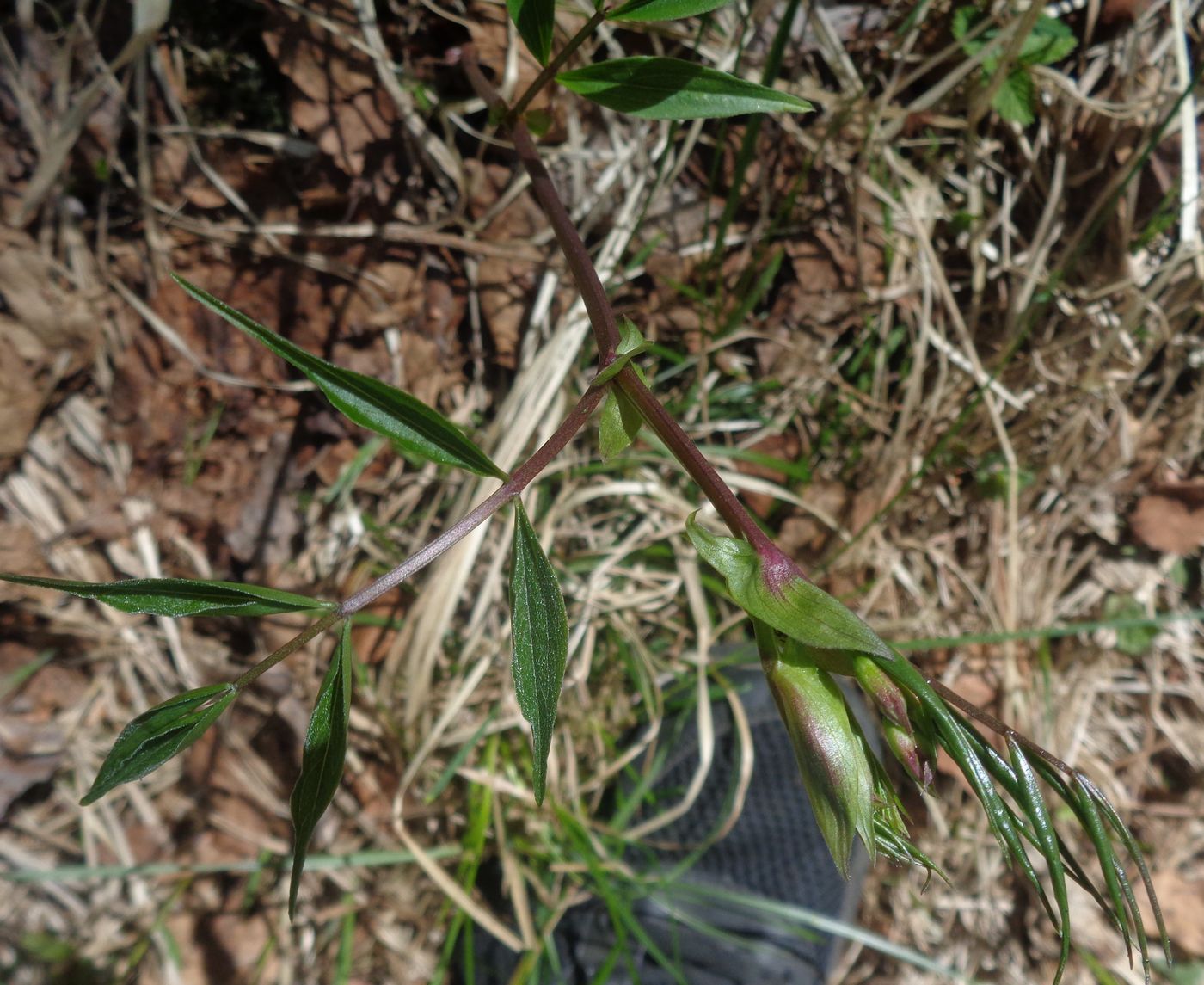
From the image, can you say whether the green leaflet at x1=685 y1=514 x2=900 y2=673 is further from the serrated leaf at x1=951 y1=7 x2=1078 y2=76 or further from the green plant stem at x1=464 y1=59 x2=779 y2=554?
the serrated leaf at x1=951 y1=7 x2=1078 y2=76

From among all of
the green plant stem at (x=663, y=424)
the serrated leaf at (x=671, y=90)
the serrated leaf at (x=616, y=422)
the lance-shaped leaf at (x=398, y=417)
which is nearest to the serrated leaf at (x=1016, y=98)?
the serrated leaf at (x=671, y=90)

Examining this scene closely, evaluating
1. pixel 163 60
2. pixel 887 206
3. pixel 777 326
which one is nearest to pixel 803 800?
pixel 777 326

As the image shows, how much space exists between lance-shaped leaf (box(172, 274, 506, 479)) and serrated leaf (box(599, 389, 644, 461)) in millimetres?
89

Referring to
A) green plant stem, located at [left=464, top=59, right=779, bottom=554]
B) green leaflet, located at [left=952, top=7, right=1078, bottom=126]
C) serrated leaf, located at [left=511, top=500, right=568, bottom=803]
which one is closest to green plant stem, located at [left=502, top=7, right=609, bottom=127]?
green plant stem, located at [left=464, top=59, right=779, bottom=554]

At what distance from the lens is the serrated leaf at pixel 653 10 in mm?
756

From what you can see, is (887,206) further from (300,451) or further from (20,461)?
(20,461)

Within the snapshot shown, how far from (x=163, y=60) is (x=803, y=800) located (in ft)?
6.56

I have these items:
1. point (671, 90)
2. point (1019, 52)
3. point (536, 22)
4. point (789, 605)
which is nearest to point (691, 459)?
point (789, 605)

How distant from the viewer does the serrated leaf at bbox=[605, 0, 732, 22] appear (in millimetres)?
756

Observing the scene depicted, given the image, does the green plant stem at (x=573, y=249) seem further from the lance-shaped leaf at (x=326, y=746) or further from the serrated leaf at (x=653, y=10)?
the lance-shaped leaf at (x=326, y=746)

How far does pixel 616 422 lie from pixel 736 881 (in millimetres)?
1715

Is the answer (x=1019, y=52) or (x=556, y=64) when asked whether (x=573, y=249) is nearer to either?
(x=556, y=64)

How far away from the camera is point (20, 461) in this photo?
5.51 ft

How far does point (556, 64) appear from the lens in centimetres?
82
